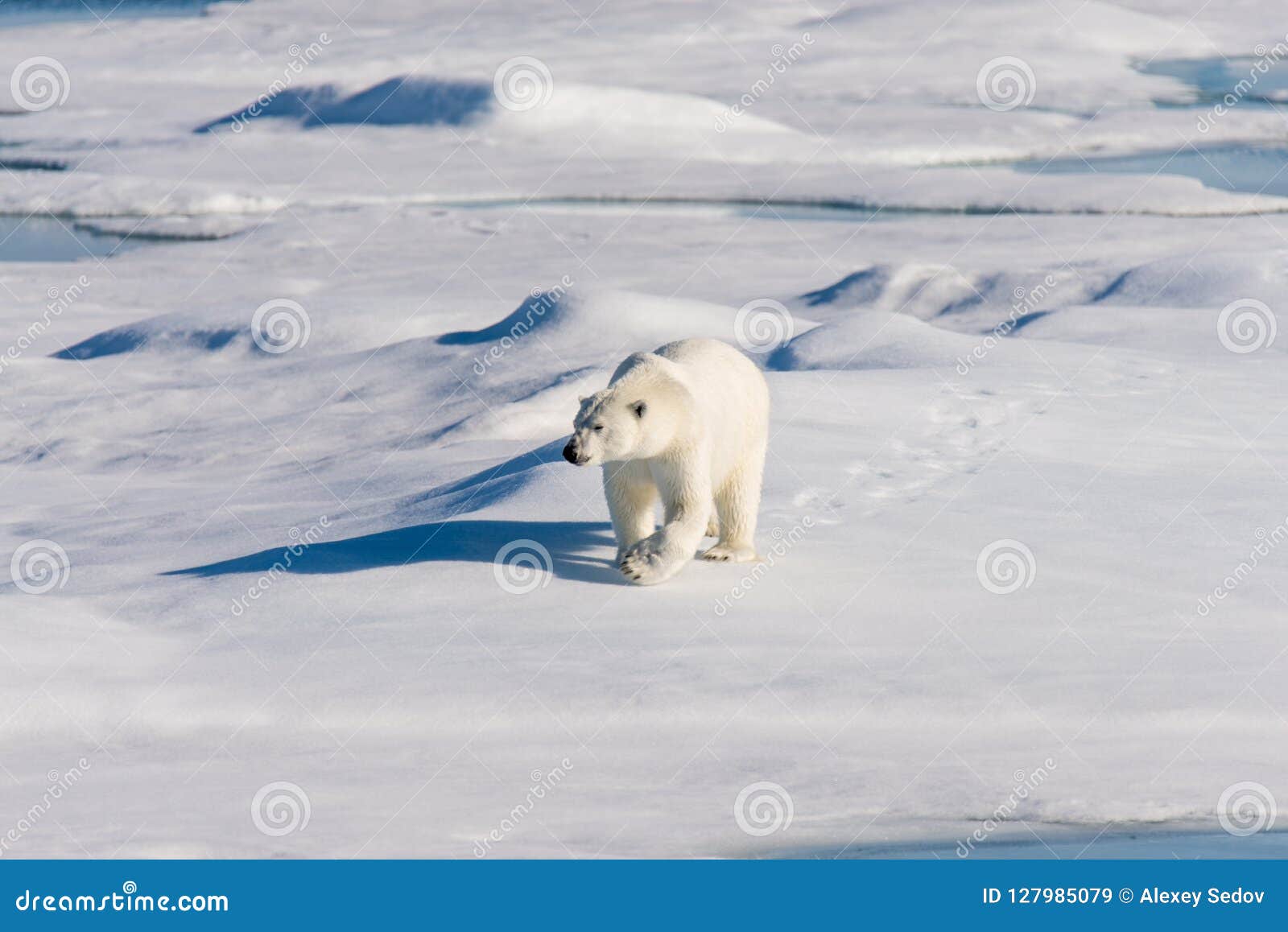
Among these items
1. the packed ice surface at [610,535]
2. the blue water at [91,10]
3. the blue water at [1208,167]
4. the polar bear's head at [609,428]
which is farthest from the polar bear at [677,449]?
the blue water at [91,10]

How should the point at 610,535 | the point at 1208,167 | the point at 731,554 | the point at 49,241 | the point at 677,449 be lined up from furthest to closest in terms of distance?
the point at 1208,167
the point at 49,241
the point at 610,535
the point at 731,554
the point at 677,449

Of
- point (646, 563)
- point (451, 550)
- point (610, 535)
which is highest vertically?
point (646, 563)

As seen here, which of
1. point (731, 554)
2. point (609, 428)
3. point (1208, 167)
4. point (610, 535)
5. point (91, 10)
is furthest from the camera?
point (91, 10)

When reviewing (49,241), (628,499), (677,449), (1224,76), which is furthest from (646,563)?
(1224,76)

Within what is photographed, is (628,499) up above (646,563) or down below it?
above

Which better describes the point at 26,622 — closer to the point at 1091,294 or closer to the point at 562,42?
the point at 1091,294

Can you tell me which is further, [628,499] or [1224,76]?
[1224,76]

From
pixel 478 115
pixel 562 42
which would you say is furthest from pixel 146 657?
pixel 562 42

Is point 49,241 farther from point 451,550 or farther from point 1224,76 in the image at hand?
point 1224,76
